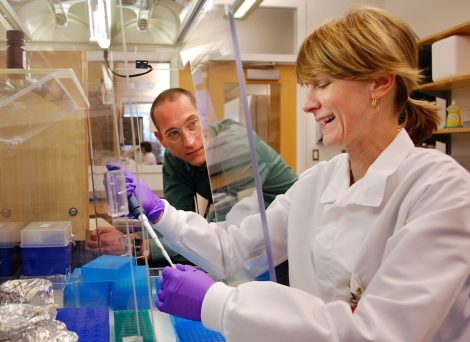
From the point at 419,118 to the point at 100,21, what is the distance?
96 cm

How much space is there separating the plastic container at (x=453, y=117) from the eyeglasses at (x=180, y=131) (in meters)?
2.23

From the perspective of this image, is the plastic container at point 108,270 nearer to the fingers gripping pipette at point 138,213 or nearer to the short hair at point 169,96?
the fingers gripping pipette at point 138,213

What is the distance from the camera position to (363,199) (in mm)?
970

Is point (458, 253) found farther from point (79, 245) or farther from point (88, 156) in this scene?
point (88, 156)

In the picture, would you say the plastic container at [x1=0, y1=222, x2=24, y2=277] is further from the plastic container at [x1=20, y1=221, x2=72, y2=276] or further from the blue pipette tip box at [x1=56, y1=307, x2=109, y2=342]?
the blue pipette tip box at [x1=56, y1=307, x2=109, y2=342]

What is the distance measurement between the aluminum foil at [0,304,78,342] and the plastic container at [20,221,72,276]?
0.40 m

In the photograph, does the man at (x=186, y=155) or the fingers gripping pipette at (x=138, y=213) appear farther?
the man at (x=186, y=155)

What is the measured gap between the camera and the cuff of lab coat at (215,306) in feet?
2.51

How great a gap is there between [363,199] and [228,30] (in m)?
0.49

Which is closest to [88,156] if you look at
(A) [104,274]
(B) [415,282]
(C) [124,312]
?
(A) [104,274]

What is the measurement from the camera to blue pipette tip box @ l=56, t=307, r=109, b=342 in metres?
0.90

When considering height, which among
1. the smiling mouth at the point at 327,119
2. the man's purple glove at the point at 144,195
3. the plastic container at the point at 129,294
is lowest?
the plastic container at the point at 129,294

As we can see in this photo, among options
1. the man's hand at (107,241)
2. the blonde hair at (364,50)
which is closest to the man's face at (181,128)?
the man's hand at (107,241)

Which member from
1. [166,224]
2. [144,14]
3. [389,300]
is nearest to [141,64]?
[144,14]
